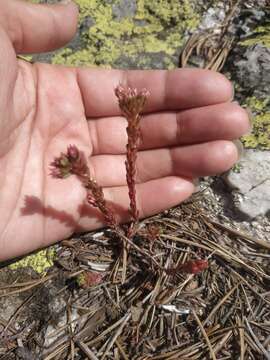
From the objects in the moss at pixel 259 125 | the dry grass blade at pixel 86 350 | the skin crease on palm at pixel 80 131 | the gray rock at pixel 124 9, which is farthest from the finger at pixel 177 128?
the dry grass blade at pixel 86 350

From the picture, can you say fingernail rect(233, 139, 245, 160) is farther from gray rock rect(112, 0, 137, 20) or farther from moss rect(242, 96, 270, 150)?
gray rock rect(112, 0, 137, 20)

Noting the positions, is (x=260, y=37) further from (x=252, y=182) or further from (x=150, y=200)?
(x=150, y=200)

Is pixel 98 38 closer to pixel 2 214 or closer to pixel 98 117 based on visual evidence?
pixel 98 117

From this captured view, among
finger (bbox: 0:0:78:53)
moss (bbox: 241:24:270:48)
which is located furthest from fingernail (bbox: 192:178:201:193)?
finger (bbox: 0:0:78:53)

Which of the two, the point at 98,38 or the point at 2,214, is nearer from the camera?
the point at 2,214

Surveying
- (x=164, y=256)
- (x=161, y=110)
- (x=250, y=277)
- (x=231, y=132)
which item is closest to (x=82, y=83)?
(x=161, y=110)

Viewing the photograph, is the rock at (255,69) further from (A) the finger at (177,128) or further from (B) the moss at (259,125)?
(A) the finger at (177,128)

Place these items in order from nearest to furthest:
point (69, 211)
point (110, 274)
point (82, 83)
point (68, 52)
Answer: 1. point (110, 274)
2. point (69, 211)
3. point (82, 83)
4. point (68, 52)
